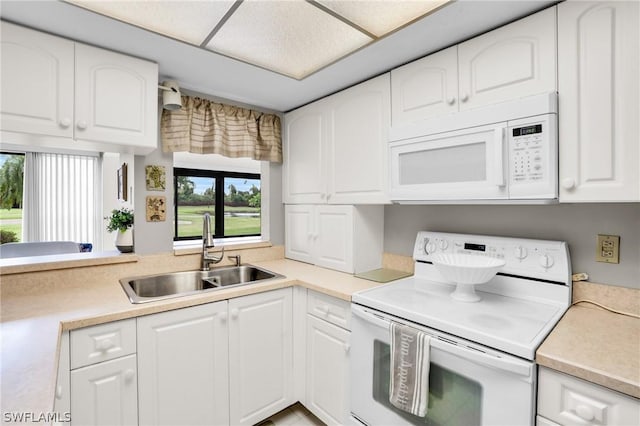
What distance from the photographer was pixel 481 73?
1.42 m

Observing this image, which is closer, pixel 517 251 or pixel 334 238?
pixel 517 251

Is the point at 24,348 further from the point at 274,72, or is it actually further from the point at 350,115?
the point at 350,115

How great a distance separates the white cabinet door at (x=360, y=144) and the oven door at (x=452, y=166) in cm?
15

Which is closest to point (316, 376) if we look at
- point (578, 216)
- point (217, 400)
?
point (217, 400)

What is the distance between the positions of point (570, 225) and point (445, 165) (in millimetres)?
619

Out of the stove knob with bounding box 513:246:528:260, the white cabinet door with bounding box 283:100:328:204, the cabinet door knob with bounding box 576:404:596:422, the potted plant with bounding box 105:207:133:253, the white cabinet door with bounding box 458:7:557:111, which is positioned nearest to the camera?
the cabinet door knob with bounding box 576:404:596:422

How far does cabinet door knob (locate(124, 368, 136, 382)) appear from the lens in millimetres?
1365

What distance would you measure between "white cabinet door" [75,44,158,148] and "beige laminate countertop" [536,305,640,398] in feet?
6.71

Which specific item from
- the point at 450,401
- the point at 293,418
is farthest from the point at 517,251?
the point at 293,418

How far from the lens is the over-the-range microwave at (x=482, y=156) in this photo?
121 cm

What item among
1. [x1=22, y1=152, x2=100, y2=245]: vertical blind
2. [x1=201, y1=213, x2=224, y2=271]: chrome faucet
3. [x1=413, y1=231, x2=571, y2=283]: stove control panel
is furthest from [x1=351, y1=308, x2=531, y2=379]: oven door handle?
[x1=22, y1=152, x2=100, y2=245]: vertical blind

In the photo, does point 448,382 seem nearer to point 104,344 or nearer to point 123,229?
point 104,344

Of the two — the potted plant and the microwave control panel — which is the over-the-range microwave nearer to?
the microwave control panel

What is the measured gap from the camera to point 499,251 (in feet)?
5.04
